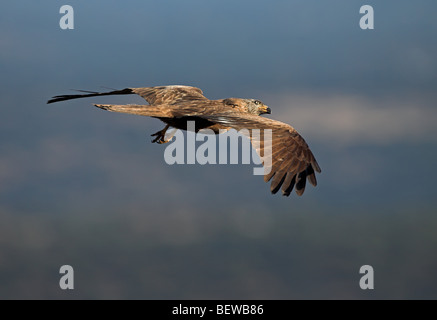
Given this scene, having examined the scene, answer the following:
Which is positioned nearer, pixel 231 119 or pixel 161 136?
pixel 231 119

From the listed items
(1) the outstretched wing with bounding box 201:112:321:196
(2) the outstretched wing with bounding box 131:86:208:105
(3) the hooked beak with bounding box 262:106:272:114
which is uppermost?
(2) the outstretched wing with bounding box 131:86:208:105

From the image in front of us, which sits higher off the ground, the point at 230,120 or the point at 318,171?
the point at 230,120

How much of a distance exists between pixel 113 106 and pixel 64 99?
2.12 metres

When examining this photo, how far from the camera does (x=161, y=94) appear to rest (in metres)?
19.7

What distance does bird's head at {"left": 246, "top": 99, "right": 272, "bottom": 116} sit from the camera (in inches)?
775

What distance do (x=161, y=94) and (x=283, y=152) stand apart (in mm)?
4330

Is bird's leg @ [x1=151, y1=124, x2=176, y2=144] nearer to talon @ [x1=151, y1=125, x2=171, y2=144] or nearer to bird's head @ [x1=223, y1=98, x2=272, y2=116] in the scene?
talon @ [x1=151, y1=125, x2=171, y2=144]

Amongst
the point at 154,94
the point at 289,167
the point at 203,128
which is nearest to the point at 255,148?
the point at 289,167

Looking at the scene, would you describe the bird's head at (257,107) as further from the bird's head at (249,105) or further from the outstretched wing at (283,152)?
the outstretched wing at (283,152)

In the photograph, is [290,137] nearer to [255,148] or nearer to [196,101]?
[255,148]

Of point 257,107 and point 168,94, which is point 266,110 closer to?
point 257,107

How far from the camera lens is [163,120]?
745 inches

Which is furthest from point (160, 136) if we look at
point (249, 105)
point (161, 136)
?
point (249, 105)

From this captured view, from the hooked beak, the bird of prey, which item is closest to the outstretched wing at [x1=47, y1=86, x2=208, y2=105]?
the bird of prey
